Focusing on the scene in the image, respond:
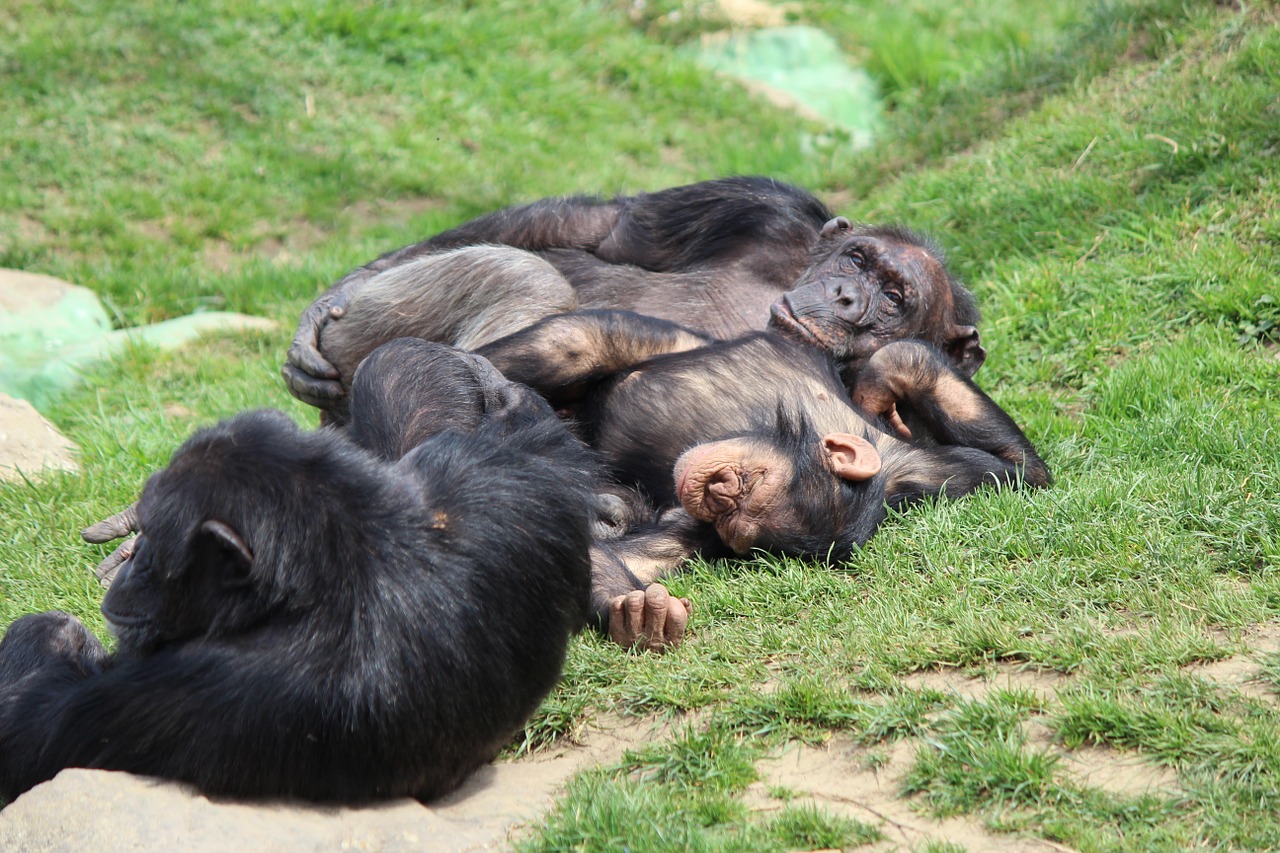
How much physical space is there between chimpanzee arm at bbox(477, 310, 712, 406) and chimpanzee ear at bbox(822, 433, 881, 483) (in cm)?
87

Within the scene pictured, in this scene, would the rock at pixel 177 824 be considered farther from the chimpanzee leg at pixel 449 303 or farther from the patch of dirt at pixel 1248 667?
the chimpanzee leg at pixel 449 303

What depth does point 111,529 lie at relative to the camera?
4.88 m

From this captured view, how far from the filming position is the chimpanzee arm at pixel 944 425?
192 inches

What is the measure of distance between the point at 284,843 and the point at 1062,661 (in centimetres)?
222

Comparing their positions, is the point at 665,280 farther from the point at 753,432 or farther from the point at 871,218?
the point at 871,218

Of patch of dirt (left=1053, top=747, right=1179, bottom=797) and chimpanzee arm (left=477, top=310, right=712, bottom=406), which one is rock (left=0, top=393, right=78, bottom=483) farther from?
patch of dirt (left=1053, top=747, right=1179, bottom=797)

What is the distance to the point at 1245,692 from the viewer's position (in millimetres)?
3516

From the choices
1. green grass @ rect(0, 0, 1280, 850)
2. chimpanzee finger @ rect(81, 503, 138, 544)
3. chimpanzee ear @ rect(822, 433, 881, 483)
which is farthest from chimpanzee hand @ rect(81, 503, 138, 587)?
chimpanzee ear @ rect(822, 433, 881, 483)

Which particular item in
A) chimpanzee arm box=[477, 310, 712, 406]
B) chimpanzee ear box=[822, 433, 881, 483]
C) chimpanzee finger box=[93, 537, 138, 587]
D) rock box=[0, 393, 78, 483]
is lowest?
rock box=[0, 393, 78, 483]

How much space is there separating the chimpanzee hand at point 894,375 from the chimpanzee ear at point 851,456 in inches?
17.3

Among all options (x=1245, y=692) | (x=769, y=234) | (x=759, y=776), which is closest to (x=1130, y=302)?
(x=769, y=234)

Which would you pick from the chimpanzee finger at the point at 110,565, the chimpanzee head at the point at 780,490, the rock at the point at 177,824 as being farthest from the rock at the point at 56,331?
the rock at the point at 177,824

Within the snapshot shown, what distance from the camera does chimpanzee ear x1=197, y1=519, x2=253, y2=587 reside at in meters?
3.18

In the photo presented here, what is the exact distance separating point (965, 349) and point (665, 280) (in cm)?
138
